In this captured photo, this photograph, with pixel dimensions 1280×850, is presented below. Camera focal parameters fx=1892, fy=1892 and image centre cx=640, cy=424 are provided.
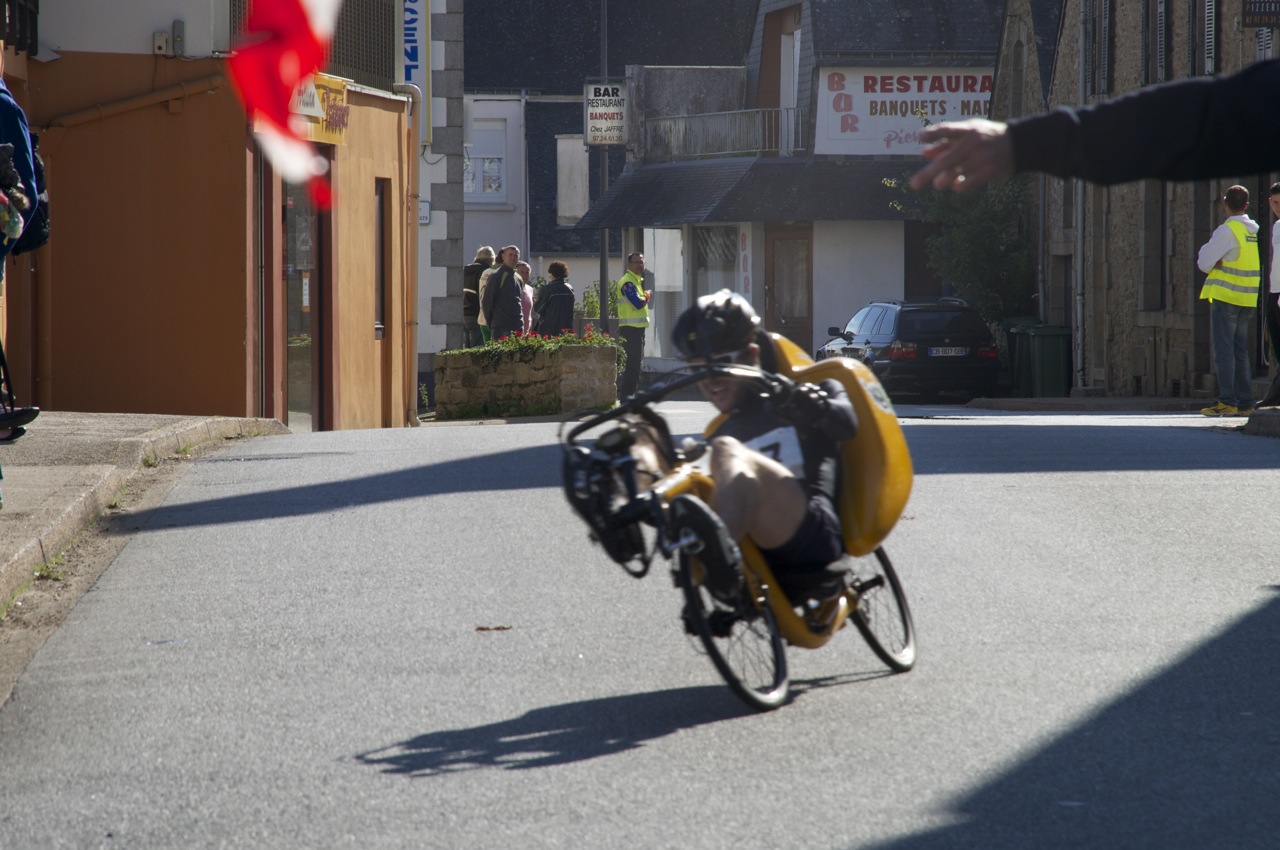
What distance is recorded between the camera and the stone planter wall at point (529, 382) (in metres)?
20.1

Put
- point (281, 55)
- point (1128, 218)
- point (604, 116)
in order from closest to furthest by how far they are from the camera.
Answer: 1. point (281, 55)
2. point (1128, 218)
3. point (604, 116)

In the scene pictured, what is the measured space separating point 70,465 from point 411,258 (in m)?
10.7

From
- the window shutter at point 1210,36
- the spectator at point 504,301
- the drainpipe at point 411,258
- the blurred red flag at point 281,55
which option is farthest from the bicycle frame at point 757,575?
the window shutter at point 1210,36

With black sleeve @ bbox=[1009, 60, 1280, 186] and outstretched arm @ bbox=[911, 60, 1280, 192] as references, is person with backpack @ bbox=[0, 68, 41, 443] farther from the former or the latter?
black sleeve @ bbox=[1009, 60, 1280, 186]

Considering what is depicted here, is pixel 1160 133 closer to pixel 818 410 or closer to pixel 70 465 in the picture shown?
pixel 818 410

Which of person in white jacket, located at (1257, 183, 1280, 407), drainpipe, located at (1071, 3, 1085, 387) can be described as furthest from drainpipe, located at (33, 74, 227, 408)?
drainpipe, located at (1071, 3, 1085, 387)

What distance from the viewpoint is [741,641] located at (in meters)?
5.69

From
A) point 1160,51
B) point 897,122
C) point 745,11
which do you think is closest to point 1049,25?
point 897,122

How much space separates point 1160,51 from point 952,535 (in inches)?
769

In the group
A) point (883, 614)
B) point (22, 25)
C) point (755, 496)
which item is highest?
point (22, 25)

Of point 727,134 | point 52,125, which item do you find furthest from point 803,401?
point 727,134

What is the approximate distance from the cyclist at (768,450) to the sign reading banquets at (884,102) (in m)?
33.4

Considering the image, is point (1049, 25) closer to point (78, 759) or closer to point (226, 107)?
point (226, 107)

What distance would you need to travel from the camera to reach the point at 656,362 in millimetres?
44375
